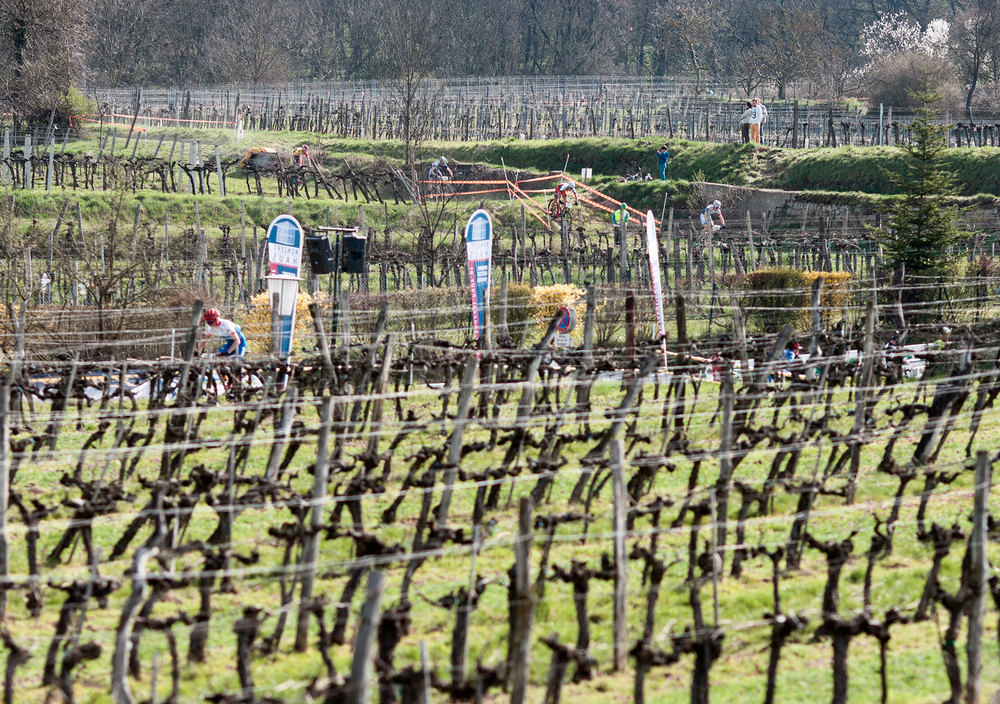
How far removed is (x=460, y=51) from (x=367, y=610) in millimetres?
69376

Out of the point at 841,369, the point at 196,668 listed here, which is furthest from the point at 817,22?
the point at 196,668

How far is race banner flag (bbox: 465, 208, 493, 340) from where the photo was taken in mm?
15789

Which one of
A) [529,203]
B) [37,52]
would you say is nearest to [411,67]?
[529,203]

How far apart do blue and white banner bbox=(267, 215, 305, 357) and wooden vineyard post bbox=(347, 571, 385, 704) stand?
912cm

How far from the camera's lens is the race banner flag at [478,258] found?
15.8 meters

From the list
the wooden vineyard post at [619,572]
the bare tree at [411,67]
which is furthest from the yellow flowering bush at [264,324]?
the bare tree at [411,67]

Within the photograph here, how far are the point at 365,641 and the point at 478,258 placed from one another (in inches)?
418

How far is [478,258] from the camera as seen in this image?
1591cm

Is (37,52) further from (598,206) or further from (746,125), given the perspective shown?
(746,125)

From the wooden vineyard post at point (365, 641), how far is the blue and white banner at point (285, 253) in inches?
359

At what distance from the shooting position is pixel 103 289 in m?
17.8

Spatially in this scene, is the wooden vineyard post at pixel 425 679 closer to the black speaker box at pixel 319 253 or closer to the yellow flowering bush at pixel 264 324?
the black speaker box at pixel 319 253

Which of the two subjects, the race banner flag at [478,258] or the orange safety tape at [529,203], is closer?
the race banner flag at [478,258]

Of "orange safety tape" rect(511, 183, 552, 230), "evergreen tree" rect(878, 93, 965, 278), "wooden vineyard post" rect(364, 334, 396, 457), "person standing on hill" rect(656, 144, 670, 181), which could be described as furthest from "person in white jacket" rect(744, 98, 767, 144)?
"wooden vineyard post" rect(364, 334, 396, 457)
